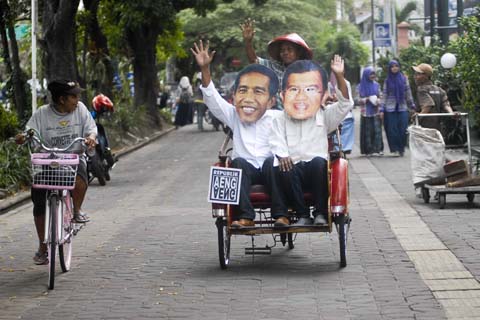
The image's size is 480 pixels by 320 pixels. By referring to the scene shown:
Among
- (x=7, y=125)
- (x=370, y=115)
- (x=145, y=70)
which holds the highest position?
(x=145, y=70)

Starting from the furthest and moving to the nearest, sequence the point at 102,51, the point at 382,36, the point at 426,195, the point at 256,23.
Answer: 1. the point at 256,23
2. the point at 382,36
3. the point at 102,51
4. the point at 426,195

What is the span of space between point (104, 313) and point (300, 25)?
57216mm

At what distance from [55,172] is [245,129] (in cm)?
178

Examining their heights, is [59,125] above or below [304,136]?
above

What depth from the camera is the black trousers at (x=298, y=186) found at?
30.7ft

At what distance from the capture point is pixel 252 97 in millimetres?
9945

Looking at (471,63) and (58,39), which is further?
(58,39)

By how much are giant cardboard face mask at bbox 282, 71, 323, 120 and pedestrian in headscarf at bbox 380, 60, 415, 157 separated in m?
11.5

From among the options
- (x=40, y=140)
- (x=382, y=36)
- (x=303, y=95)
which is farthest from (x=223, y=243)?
(x=382, y=36)

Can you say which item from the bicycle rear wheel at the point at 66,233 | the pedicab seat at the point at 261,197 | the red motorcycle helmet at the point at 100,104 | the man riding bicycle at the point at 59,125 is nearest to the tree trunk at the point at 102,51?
the red motorcycle helmet at the point at 100,104

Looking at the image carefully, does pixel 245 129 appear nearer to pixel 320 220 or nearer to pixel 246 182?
pixel 246 182

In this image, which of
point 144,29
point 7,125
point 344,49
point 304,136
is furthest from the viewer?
point 344,49

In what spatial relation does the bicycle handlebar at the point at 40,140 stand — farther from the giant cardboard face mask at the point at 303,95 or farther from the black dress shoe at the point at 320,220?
the black dress shoe at the point at 320,220

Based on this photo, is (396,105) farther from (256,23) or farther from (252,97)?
(256,23)
